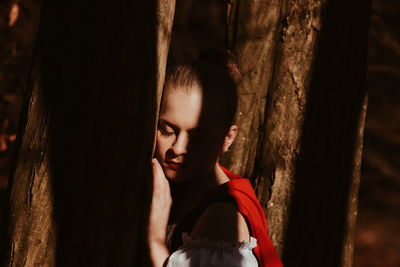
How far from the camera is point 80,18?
1.91m

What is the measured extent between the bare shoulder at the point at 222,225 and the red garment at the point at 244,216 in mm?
35

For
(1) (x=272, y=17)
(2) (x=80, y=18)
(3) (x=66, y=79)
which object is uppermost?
(1) (x=272, y=17)

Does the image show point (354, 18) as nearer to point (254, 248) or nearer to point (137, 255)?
point (254, 248)

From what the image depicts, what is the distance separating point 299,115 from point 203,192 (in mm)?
788

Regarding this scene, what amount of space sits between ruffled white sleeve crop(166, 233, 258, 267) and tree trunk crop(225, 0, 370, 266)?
89cm

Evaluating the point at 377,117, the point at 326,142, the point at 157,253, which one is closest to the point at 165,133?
the point at 157,253

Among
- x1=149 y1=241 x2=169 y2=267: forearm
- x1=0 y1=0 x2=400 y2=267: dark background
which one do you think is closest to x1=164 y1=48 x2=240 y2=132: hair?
x1=149 y1=241 x2=169 y2=267: forearm

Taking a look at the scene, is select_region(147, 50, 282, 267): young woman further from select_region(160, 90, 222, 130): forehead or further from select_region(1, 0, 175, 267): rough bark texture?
select_region(1, 0, 175, 267): rough bark texture

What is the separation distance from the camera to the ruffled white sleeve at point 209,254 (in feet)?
7.03

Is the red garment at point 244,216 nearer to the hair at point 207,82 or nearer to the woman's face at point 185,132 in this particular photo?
the woman's face at point 185,132

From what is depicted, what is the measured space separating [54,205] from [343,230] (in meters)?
1.69

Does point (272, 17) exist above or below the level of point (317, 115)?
above

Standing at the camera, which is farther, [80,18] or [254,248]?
[254,248]

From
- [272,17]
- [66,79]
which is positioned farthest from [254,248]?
[272,17]
